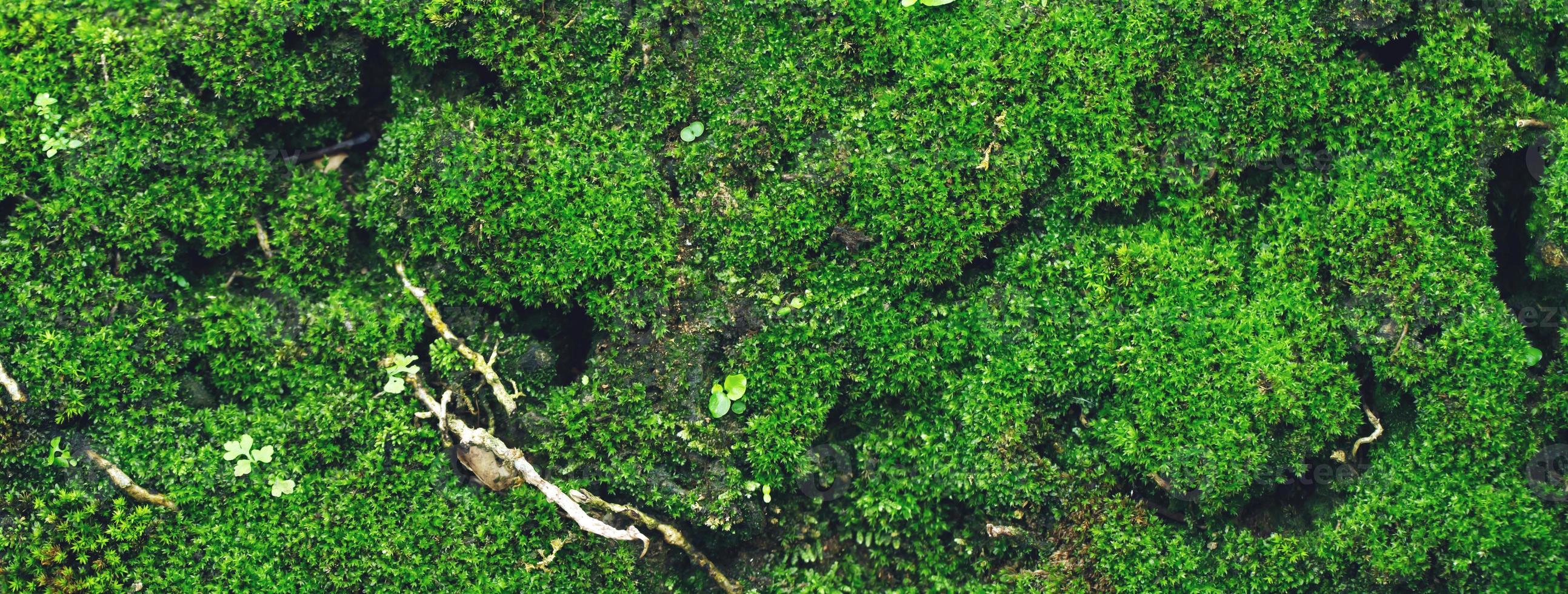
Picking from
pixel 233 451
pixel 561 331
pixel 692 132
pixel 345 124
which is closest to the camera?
pixel 233 451

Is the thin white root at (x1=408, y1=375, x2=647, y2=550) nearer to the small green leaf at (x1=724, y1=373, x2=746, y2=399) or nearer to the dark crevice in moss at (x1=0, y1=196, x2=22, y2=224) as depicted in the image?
the small green leaf at (x1=724, y1=373, x2=746, y2=399)

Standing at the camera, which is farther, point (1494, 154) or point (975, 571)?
point (975, 571)

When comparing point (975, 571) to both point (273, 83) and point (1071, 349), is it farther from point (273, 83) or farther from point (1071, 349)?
point (273, 83)

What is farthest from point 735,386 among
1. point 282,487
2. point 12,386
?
point 12,386

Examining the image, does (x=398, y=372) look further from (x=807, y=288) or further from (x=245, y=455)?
(x=807, y=288)

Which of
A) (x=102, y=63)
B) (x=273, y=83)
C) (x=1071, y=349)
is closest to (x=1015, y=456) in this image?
(x=1071, y=349)
